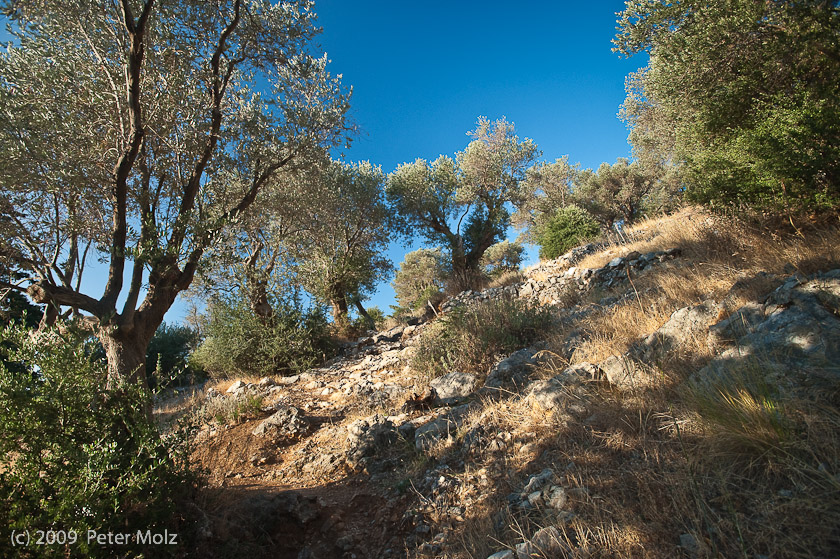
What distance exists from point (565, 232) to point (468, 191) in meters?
5.51

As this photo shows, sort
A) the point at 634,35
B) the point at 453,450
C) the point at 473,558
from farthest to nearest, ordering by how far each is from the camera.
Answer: the point at 634,35 → the point at 453,450 → the point at 473,558

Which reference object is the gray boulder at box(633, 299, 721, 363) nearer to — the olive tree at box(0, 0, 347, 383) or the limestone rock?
the limestone rock

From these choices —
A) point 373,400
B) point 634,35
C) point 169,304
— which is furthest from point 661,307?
point 169,304

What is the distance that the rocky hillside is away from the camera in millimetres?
2172

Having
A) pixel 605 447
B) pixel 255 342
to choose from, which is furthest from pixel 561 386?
pixel 255 342

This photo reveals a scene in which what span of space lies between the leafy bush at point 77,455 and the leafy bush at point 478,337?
4399 millimetres

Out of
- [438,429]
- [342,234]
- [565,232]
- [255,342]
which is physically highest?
[342,234]

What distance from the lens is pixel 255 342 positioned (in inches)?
412

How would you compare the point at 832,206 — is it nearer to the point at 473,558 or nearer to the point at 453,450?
the point at 453,450

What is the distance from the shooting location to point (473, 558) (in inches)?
101

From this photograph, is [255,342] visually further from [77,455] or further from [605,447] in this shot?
[605,447]

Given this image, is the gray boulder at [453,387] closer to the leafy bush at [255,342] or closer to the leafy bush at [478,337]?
the leafy bush at [478,337]

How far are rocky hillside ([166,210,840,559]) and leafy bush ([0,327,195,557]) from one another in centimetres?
54

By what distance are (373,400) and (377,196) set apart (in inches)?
517
